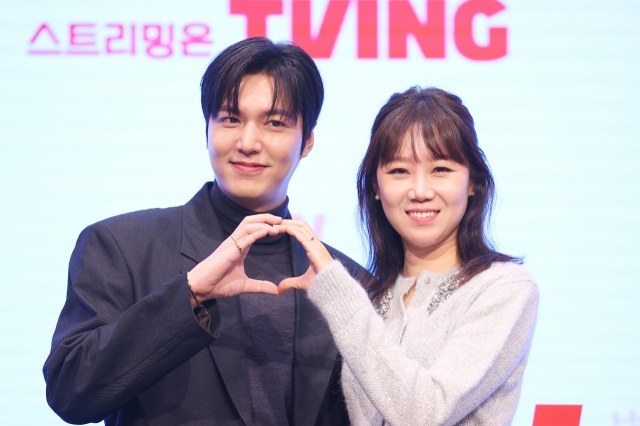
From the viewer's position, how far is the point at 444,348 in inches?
60.9

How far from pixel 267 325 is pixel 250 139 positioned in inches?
18.9

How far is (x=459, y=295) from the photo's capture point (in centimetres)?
165

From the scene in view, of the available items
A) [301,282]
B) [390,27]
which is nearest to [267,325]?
[301,282]

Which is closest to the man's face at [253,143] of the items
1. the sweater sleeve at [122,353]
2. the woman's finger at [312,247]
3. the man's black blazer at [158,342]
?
the man's black blazer at [158,342]

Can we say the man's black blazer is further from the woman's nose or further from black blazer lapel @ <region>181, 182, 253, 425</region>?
the woman's nose

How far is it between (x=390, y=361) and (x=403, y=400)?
8 centimetres

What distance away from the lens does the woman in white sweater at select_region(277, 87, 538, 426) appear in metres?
1.46

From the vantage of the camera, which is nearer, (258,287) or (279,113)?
(258,287)

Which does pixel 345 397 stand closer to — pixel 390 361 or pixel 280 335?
pixel 280 335

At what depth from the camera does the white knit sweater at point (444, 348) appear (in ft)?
4.73

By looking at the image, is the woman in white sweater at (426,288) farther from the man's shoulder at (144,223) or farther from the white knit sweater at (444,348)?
the man's shoulder at (144,223)

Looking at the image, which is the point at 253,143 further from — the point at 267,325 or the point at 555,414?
the point at 555,414

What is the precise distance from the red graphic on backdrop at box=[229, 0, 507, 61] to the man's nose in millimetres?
947

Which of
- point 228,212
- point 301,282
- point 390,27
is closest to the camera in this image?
point 301,282
